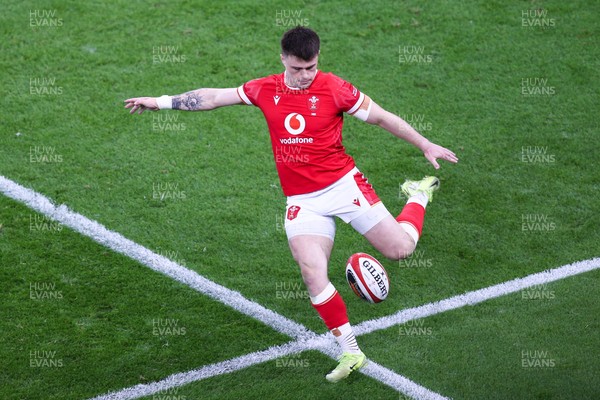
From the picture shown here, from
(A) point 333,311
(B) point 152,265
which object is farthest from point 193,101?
(A) point 333,311

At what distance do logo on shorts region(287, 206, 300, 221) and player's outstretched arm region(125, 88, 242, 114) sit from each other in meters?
1.02

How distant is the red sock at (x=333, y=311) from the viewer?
24.8ft

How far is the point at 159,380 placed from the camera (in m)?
7.64

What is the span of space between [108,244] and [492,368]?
401cm

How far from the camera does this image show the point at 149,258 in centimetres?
920

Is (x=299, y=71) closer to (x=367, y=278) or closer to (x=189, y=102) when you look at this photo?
(x=189, y=102)

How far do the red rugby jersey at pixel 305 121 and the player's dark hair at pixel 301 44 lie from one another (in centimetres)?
41

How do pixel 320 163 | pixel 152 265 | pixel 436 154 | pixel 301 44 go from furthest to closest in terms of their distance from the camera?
pixel 152 265
pixel 320 163
pixel 436 154
pixel 301 44

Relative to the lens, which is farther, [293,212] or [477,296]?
[477,296]

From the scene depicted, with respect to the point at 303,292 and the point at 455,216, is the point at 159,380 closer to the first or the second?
the point at 303,292

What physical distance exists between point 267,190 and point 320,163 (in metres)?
2.45

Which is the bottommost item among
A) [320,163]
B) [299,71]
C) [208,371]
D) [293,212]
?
[208,371]

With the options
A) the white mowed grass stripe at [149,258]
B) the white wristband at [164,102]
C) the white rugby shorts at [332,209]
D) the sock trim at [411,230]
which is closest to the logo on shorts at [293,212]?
the white rugby shorts at [332,209]

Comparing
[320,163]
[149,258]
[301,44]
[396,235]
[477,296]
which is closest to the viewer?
[301,44]
